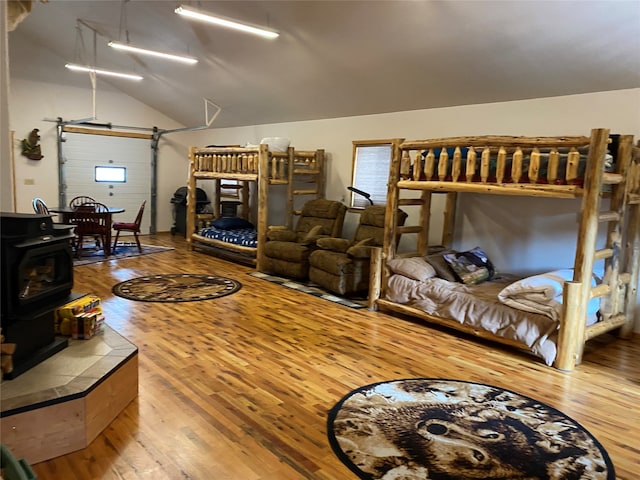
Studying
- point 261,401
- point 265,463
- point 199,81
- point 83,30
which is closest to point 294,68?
point 199,81

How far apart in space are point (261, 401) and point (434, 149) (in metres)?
2.97

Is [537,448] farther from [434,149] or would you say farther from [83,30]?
[83,30]

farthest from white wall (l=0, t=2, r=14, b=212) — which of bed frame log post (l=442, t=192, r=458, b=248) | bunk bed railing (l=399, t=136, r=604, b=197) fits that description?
bed frame log post (l=442, t=192, r=458, b=248)

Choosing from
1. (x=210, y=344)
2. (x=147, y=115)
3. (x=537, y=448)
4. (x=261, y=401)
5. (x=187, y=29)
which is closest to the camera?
(x=537, y=448)

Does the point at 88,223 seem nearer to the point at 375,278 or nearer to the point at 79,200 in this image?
the point at 79,200

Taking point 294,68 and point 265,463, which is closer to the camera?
point 265,463

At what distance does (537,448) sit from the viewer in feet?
8.32

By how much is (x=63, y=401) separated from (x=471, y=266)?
392cm

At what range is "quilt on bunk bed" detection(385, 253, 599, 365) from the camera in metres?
3.78

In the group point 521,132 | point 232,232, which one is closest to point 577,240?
point 521,132

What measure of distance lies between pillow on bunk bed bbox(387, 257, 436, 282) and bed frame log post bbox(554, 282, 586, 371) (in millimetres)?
1410

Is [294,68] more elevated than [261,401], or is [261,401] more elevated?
[294,68]

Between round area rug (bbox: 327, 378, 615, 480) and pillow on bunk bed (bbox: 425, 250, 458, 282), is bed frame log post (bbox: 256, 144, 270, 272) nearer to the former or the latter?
pillow on bunk bed (bbox: 425, 250, 458, 282)

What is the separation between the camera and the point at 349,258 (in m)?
5.61
